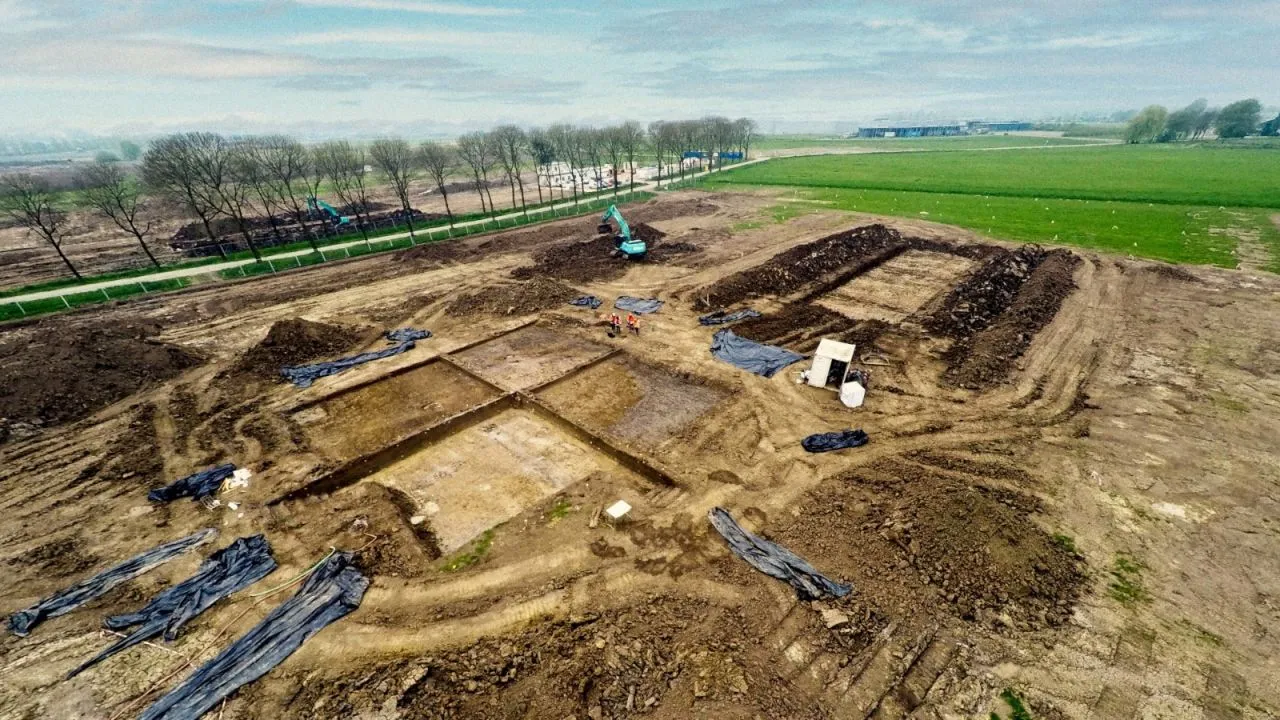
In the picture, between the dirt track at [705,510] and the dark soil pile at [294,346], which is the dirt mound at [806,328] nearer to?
the dirt track at [705,510]

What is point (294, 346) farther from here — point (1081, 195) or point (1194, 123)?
point (1194, 123)

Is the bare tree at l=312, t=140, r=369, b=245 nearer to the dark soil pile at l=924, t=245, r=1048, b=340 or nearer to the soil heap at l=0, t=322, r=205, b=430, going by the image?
the soil heap at l=0, t=322, r=205, b=430

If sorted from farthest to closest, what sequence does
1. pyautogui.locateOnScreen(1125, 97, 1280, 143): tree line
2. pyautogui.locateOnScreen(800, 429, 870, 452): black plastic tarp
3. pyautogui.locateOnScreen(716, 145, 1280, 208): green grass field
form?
pyautogui.locateOnScreen(1125, 97, 1280, 143): tree line, pyautogui.locateOnScreen(716, 145, 1280, 208): green grass field, pyautogui.locateOnScreen(800, 429, 870, 452): black plastic tarp

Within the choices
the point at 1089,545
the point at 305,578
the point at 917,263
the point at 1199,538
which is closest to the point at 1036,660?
the point at 1089,545

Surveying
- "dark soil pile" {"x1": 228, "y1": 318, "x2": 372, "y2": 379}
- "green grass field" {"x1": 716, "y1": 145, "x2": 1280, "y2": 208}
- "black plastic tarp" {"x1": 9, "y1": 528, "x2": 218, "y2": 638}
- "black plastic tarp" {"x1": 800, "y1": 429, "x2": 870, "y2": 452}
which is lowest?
"green grass field" {"x1": 716, "y1": 145, "x2": 1280, "y2": 208}

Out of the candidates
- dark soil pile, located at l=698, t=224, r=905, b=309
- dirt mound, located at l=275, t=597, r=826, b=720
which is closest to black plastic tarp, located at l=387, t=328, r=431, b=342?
dark soil pile, located at l=698, t=224, r=905, b=309

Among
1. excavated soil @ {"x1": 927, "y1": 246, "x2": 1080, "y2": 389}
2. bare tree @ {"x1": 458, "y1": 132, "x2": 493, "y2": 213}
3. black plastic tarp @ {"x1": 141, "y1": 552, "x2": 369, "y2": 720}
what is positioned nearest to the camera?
black plastic tarp @ {"x1": 141, "y1": 552, "x2": 369, "y2": 720}

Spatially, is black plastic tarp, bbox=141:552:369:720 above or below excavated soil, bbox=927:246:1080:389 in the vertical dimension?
above

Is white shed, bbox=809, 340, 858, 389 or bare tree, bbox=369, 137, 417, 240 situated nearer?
white shed, bbox=809, 340, 858, 389
